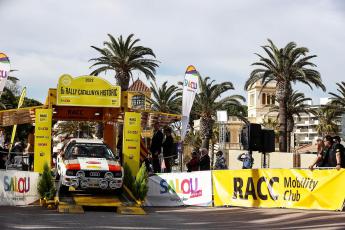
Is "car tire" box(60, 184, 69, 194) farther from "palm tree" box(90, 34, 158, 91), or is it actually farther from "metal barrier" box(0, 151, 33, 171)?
"palm tree" box(90, 34, 158, 91)

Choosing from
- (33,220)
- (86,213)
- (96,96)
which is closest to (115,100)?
(96,96)

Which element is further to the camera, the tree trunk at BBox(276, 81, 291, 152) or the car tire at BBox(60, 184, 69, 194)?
the tree trunk at BBox(276, 81, 291, 152)

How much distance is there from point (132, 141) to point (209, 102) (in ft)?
114

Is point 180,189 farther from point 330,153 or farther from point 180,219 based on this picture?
point 330,153

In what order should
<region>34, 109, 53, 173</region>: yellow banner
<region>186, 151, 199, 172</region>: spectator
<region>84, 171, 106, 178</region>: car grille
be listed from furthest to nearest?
<region>186, 151, 199, 172</region>: spectator
<region>34, 109, 53, 173</region>: yellow banner
<region>84, 171, 106, 178</region>: car grille

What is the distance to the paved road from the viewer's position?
1325 centimetres

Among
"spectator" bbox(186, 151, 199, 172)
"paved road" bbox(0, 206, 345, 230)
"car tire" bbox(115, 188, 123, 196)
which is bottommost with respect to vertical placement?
"paved road" bbox(0, 206, 345, 230)

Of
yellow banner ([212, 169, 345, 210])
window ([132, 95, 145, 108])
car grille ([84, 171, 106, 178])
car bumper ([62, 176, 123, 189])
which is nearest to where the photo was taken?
yellow banner ([212, 169, 345, 210])

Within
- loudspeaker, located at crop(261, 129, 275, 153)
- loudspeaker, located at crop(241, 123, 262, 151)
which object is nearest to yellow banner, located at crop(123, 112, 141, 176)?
loudspeaker, located at crop(241, 123, 262, 151)

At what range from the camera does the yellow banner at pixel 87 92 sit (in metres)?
20.9

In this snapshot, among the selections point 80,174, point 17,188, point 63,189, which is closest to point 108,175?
point 80,174

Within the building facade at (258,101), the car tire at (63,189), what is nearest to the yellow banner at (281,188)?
the car tire at (63,189)

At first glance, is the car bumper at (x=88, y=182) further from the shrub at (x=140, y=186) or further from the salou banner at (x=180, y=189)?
the salou banner at (x=180, y=189)

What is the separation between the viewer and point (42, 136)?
20422 millimetres
